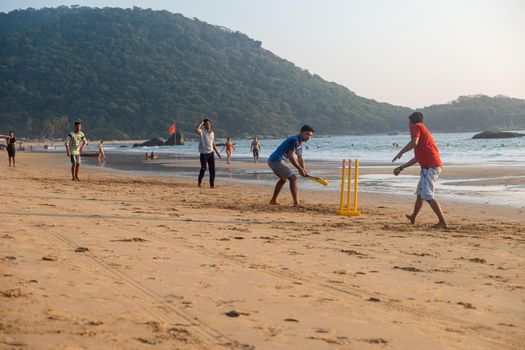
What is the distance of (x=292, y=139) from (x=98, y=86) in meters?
126

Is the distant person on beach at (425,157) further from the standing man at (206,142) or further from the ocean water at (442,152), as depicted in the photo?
the ocean water at (442,152)

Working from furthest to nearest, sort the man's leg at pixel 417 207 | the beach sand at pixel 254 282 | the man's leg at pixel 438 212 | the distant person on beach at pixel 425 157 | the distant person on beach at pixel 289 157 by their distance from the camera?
the distant person on beach at pixel 289 157 < the man's leg at pixel 417 207 < the distant person on beach at pixel 425 157 < the man's leg at pixel 438 212 < the beach sand at pixel 254 282

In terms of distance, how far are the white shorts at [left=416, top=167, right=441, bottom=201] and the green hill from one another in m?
121

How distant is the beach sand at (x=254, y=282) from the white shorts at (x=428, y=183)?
51cm

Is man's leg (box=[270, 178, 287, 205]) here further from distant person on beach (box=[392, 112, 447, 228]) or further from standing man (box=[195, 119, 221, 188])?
standing man (box=[195, 119, 221, 188])

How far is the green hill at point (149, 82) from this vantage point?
12954 centimetres

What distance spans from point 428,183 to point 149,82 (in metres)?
132

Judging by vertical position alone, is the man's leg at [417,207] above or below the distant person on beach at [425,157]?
below

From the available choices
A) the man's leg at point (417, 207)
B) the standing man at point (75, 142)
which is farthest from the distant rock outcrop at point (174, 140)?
the man's leg at point (417, 207)

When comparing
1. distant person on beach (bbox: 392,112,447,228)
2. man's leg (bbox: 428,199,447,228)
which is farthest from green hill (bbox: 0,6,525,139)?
man's leg (bbox: 428,199,447,228)

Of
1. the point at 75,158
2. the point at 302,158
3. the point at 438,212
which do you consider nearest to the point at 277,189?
the point at 302,158

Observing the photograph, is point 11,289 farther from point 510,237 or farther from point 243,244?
point 510,237

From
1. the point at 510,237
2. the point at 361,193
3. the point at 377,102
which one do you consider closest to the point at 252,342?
the point at 510,237

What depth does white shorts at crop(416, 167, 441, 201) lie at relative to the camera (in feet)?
29.8
